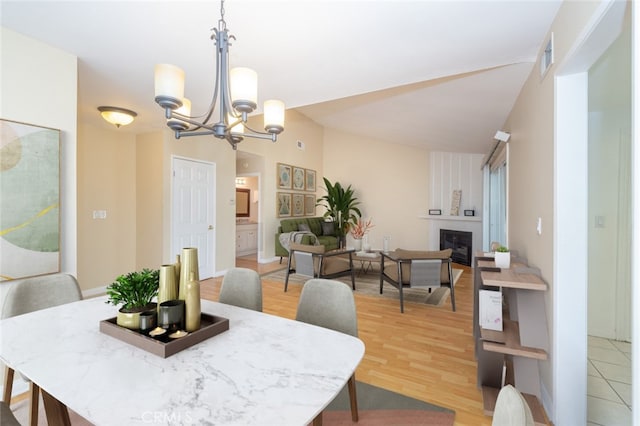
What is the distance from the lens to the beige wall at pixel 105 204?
4047mm

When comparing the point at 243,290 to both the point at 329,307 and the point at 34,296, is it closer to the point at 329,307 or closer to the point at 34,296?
the point at 329,307

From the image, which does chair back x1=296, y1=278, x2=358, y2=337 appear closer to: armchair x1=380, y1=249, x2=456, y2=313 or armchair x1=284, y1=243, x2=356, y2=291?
armchair x1=380, y1=249, x2=456, y2=313

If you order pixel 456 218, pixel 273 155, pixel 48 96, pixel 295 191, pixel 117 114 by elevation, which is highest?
pixel 273 155

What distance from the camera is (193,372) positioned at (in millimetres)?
987

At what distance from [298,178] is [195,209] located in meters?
3.28

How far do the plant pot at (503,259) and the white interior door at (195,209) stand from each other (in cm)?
Result: 414

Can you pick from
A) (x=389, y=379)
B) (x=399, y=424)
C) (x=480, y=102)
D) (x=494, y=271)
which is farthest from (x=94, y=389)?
(x=480, y=102)

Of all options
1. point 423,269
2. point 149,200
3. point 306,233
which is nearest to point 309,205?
point 306,233

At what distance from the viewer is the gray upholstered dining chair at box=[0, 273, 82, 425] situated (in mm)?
1647

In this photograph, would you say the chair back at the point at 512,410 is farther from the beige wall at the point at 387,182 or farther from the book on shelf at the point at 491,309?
the beige wall at the point at 387,182

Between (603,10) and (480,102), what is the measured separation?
2.37m

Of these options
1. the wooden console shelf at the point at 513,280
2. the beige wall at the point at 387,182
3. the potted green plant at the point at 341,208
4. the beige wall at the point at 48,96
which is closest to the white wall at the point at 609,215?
the wooden console shelf at the point at 513,280

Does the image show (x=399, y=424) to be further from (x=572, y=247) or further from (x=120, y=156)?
(x=120, y=156)

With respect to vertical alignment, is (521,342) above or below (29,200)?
below
